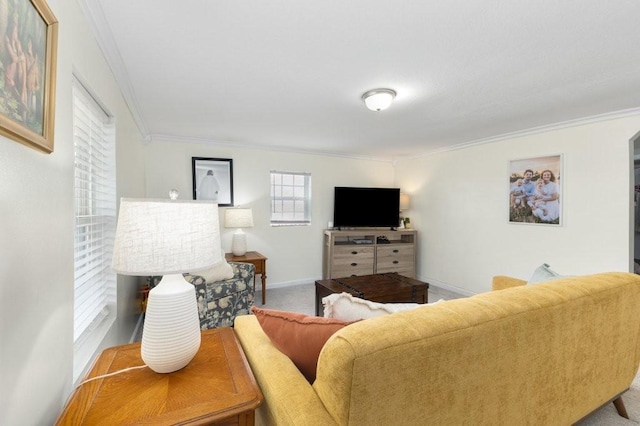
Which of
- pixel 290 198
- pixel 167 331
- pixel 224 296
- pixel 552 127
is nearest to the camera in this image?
pixel 167 331

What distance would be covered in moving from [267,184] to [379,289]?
2.41m

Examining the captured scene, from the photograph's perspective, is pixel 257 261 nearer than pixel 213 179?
Yes

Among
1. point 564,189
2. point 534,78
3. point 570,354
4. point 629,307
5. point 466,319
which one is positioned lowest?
point 570,354

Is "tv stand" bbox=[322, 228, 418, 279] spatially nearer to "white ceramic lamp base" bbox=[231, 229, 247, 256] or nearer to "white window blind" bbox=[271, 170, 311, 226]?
"white window blind" bbox=[271, 170, 311, 226]

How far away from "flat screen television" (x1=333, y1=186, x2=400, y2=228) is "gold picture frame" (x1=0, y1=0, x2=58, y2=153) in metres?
3.88

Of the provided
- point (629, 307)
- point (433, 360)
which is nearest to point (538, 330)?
point (433, 360)

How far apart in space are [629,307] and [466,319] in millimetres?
1247

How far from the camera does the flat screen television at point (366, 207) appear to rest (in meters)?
4.66

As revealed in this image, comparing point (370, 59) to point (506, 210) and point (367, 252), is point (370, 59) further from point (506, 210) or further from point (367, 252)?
point (367, 252)

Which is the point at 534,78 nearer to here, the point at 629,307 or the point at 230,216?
the point at 629,307

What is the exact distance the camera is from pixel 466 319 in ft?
3.02

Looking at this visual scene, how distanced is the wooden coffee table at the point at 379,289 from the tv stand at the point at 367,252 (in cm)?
129

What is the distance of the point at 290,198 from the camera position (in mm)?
4562

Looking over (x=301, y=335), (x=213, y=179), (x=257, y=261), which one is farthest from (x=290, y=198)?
(x=301, y=335)
